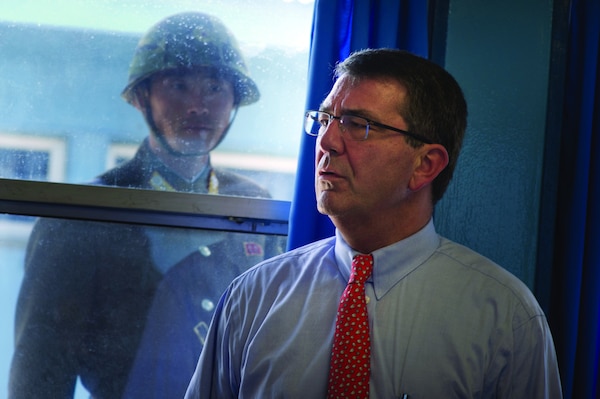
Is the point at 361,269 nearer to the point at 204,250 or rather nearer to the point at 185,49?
the point at 204,250

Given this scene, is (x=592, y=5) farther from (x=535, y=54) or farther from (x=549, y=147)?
(x=549, y=147)

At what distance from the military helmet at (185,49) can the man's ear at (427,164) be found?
827 millimetres

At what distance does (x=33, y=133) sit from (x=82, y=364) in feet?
2.42

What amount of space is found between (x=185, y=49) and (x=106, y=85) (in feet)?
0.91

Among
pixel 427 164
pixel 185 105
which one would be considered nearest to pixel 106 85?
pixel 185 105

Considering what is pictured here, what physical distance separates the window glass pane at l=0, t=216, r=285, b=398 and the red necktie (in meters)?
0.75

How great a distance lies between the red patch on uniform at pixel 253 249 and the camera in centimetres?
211

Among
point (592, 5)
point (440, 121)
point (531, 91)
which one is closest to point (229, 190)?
point (440, 121)

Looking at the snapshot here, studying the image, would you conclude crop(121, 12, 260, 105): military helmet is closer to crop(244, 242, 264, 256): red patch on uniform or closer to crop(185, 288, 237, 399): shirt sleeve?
crop(244, 242, 264, 256): red patch on uniform

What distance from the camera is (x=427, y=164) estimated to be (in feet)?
4.98

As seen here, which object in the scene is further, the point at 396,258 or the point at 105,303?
the point at 105,303

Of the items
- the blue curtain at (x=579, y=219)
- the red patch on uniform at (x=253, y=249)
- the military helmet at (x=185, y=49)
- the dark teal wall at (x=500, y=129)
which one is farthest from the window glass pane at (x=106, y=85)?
the blue curtain at (x=579, y=219)

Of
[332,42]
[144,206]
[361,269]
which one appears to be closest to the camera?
[361,269]

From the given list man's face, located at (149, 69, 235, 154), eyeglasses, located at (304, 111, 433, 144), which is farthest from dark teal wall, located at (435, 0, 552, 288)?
man's face, located at (149, 69, 235, 154)
